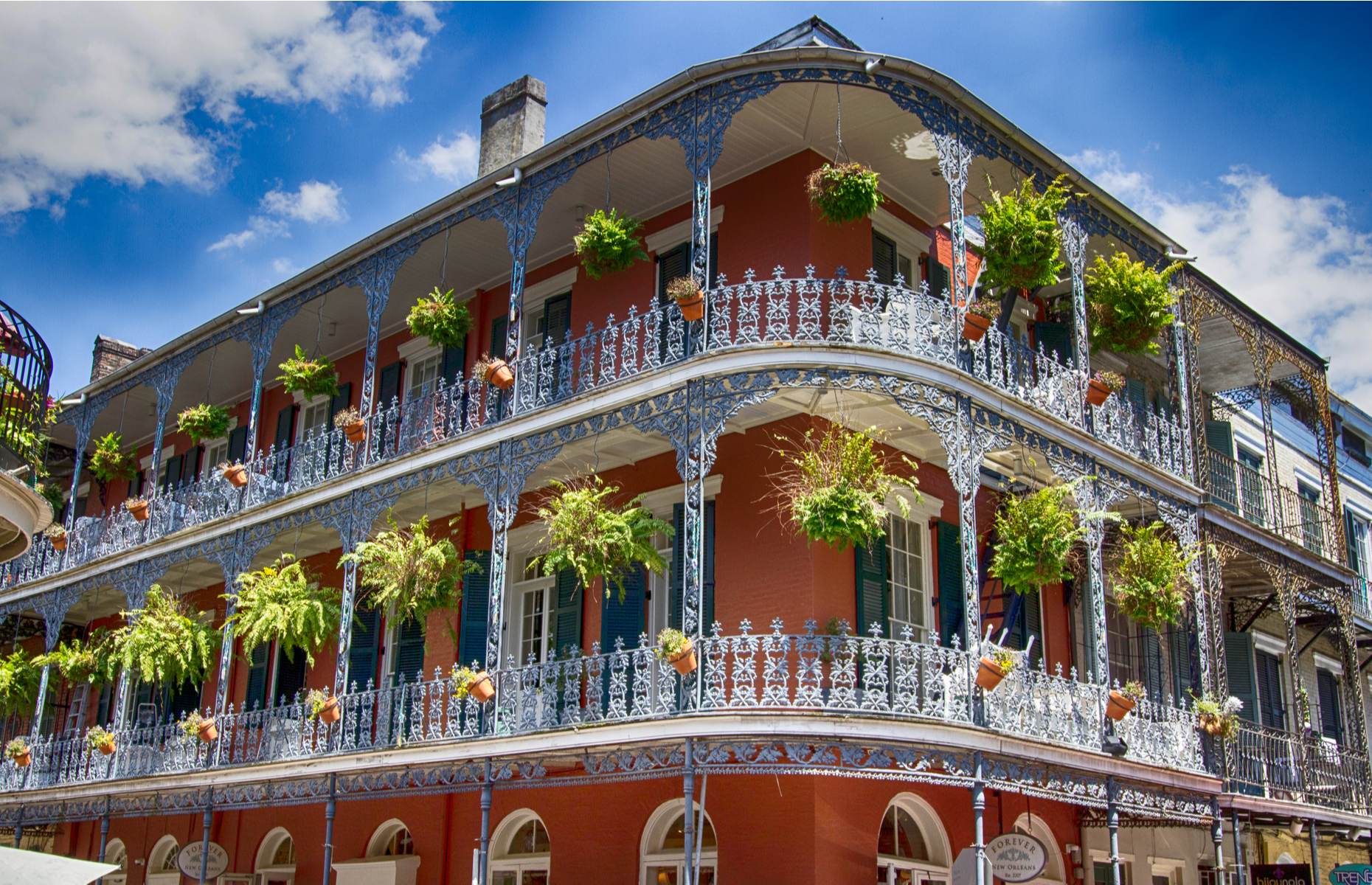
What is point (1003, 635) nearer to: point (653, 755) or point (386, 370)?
point (653, 755)

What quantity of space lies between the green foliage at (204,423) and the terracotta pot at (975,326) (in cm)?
1138

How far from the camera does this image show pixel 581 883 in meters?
13.3

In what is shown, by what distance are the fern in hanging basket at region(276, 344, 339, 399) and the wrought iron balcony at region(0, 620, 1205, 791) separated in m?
4.08

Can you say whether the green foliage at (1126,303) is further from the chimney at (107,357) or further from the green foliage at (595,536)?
the chimney at (107,357)

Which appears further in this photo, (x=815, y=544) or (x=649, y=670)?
(x=815, y=544)

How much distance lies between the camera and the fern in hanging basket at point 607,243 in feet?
44.0

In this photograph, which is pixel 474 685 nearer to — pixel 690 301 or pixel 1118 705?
pixel 690 301

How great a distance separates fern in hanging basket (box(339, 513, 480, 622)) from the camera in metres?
13.9

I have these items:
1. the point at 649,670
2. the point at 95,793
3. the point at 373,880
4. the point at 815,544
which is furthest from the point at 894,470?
the point at 95,793

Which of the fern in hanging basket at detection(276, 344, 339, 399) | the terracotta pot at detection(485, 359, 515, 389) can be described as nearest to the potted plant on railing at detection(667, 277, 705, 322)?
the terracotta pot at detection(485, 359, 515, 389)

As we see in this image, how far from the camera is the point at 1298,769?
1554 cm

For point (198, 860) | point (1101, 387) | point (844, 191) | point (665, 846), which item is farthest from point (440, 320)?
point (198, 860)

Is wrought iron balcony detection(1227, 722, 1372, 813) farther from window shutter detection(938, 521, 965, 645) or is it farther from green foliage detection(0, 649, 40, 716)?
green foliage detection(0, 649, 40, 716)

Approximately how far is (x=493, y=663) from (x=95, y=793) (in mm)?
7518
